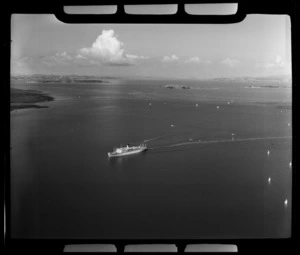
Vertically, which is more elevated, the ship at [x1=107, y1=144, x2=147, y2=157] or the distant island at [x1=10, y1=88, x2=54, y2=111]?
the distant island at [x1=10, y1=88, x2=54, y2=111]

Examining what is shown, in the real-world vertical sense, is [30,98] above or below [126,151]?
above

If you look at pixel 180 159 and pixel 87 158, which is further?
pixel 180 159

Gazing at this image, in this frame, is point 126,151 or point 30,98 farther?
point 126,151

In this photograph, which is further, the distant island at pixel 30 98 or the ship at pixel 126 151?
the ship at pixel 126 151

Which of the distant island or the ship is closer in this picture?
the distant island

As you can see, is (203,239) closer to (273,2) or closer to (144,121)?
(273,2)

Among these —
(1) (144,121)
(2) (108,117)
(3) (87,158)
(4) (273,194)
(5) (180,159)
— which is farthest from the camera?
(1) (144,121)

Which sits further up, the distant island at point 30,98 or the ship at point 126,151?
the distant island at point 30,98

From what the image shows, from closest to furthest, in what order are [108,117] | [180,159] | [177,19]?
[177,19] < [108,117] < [180,159]

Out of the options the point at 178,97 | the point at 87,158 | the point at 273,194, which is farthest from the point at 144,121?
the point at 273,194

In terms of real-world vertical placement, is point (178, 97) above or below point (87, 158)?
above
